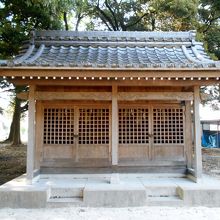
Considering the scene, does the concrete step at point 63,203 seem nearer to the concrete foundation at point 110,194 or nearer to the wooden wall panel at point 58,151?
the concrete foundation at point 110,194

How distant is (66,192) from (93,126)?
206 centimetres

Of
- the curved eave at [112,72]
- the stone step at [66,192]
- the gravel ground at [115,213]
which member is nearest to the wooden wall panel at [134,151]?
the stone step at [66,192]

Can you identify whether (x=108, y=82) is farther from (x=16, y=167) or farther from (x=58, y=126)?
(x=16, y=167)

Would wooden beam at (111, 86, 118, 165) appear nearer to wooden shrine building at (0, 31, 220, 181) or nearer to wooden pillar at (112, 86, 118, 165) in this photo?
wooden pillar at (112, 86, 118, 165)

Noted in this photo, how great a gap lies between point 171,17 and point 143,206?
36.4 feet

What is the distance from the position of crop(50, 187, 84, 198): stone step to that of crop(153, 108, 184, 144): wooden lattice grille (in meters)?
2.62

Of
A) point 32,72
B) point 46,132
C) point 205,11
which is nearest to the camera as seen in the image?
point 32,72

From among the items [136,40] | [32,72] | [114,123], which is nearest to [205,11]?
[136,40]

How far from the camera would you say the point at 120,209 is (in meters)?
5.71

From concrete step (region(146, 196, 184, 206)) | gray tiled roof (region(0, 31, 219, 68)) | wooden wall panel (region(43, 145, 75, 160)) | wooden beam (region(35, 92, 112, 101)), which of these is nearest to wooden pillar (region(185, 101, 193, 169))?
gray tiled roof (region(0, 31, 219, 68))

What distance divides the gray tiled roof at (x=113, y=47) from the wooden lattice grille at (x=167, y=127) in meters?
1.52

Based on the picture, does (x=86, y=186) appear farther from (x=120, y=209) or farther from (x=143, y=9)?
(x=143, y=9)

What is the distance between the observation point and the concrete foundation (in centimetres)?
579

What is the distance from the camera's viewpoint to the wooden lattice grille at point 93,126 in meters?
7.66
